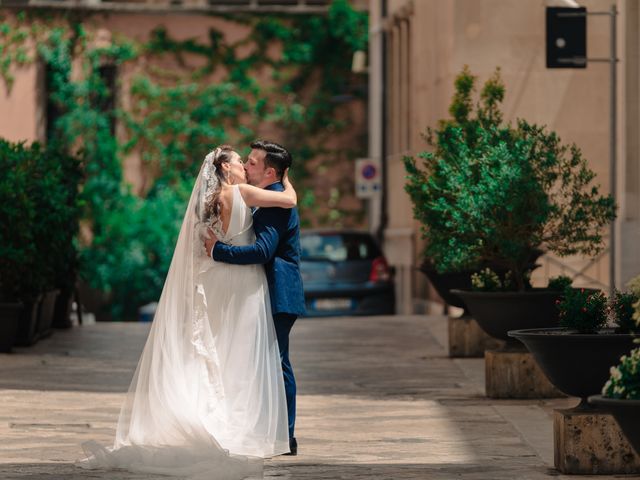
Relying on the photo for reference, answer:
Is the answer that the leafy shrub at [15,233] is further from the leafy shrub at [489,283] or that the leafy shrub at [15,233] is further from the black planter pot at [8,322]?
the leafy shrub at [489,283]

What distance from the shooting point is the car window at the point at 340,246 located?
25.8 metres

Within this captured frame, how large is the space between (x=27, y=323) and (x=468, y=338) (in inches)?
189

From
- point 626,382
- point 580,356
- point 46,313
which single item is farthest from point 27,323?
point 626,382

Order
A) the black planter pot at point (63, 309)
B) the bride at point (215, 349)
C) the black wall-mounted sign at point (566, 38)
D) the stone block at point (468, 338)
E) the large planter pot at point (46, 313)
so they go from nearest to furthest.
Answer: the bride at point (215, 349) → the stone block at point (468, 338) → the black wall-mounted sign at point (566, 38) → the large planter pot at point (46, 313) → the black planter pot at point (63, 309)

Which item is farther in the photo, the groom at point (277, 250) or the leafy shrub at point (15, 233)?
the leafy shrub at point (15, 233)

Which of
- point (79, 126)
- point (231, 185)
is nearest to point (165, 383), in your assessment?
point (231, 185)

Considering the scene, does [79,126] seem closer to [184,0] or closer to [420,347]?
[184,0]

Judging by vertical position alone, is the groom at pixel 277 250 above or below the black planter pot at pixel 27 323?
above

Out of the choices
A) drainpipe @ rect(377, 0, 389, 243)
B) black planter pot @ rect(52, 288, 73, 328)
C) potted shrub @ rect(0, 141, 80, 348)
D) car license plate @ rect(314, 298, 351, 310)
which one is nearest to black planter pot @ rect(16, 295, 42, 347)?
potted shrub @ rect(0, 141, 80, 348)

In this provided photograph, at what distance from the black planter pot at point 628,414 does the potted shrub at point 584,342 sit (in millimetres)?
2019

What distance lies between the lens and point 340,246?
85.5ft

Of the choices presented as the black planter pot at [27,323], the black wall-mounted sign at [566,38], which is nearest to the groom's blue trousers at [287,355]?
the black planter pot at [27,323]

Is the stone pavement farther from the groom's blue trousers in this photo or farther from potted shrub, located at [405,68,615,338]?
potted shrub, located at [405,68,615,338]

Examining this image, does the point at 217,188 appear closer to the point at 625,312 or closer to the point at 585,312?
the point at 585,312
